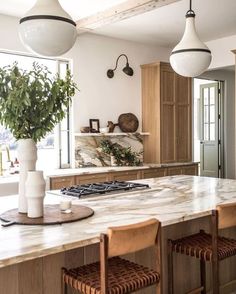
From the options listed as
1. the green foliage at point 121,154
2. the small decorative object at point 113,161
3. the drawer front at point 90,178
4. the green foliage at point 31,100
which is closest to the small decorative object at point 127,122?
the green foliage at point 121,154

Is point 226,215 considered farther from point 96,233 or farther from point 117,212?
point 96,233

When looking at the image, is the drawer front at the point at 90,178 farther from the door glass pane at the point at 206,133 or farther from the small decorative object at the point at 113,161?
the door glass pane at the point at 206,133

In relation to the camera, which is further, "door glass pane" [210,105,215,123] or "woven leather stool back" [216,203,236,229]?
"door glass pane" [210,105,215,123]

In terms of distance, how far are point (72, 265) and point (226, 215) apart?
0.98 metres

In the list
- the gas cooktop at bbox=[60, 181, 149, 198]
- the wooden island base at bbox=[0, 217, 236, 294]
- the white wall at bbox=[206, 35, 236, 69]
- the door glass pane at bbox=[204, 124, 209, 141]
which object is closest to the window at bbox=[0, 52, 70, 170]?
the gas cooktop at bbox=[60, 181, 149, 198]

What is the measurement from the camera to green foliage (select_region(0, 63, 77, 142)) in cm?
207

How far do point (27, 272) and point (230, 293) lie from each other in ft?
6.59

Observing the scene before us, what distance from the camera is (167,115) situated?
19.8ft

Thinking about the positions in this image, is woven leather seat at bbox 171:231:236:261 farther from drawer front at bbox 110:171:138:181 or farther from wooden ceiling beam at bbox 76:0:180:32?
drawer front at bbox 110:171:138:181

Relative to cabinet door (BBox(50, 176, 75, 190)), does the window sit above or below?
above

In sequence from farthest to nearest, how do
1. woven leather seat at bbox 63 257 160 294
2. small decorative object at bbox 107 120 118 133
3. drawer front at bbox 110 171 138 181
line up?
small decorative object at bbox 107 120 118 133, drawer front at bbox 110 171 138 181, woven leather seat at bbox 63 257 160 294

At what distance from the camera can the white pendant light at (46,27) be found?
202 centimetres

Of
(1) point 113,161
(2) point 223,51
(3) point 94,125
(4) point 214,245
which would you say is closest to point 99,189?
(4) point 214,245

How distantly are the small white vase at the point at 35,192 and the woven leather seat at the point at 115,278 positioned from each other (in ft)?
1.29
